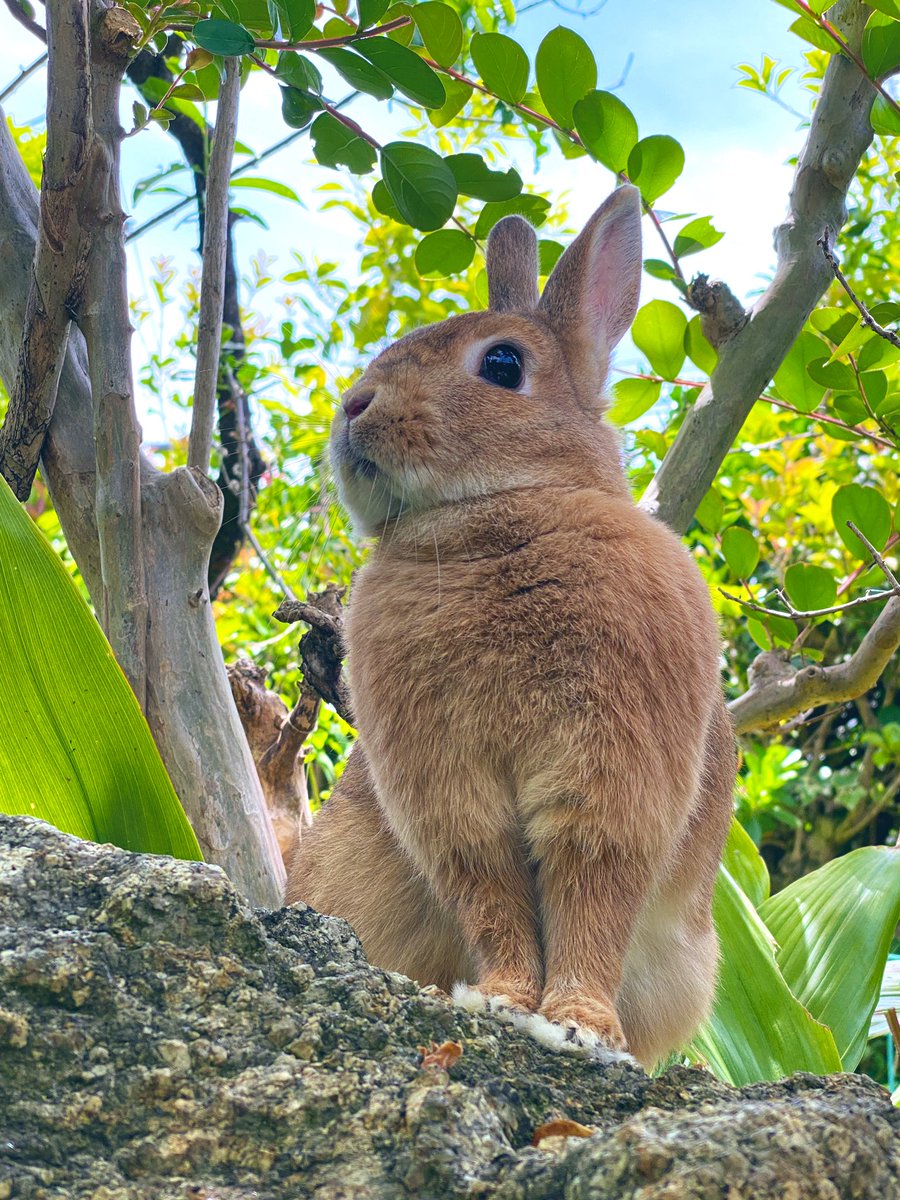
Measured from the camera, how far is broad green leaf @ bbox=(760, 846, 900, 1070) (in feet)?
9.11

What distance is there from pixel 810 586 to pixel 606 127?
3.99 feet

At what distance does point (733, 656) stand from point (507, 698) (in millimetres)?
3768

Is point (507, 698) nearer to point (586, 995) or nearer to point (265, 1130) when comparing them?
point (586, 995)

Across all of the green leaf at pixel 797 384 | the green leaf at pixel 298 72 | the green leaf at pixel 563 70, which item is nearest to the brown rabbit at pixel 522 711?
the green leaf at pixel 563 70

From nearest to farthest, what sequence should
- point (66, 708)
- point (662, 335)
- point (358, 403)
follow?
point (66, 708) < point (358, 403) < point (662, 335)

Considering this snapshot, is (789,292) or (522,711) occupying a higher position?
(789,292)

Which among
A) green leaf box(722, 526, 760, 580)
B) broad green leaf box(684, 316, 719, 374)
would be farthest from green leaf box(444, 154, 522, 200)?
green leaf box(722, 526, 760, 580)

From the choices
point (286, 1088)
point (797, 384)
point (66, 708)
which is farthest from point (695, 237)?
point (286, 1088)

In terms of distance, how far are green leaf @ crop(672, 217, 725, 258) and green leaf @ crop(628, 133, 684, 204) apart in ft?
0.46

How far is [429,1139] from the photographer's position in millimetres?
1093

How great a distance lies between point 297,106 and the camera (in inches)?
87.8

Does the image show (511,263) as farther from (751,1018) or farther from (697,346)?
(751,1018)

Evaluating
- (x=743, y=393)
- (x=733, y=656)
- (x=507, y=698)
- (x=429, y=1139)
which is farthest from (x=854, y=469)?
(x=429, y=1139)

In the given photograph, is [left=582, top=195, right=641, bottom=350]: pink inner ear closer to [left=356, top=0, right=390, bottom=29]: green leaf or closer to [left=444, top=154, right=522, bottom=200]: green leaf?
[left=444, top=154, right=522, bottom=200]: green leaf
